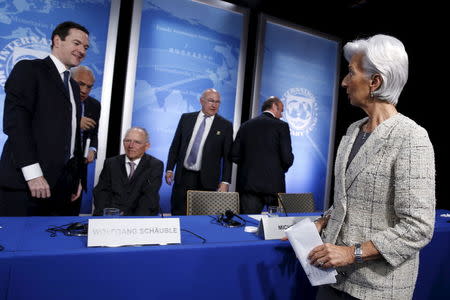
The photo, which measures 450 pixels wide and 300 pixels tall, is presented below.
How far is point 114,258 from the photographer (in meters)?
1.25

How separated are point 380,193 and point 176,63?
4098 millimetres

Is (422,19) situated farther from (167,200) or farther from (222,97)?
Answer: (167,200)

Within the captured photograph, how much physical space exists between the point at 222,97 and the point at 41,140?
340cm

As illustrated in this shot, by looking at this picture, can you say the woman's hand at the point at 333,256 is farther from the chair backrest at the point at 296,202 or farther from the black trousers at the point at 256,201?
the black trousers at the point at 256,201

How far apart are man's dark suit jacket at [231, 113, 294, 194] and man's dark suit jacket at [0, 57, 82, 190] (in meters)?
1.97

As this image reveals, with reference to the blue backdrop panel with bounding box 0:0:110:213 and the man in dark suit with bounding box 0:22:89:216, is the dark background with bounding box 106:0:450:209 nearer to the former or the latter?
the blue backdrop panel with bounding box 0:0:110:213

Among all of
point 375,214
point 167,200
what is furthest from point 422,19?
point 375,214

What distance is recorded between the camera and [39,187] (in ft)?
6.11

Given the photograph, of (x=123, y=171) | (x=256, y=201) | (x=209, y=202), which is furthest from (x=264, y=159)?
(x=123, y=171)

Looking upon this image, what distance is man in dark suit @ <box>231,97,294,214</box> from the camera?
141 inches

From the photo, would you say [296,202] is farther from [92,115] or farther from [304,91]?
[304,91]

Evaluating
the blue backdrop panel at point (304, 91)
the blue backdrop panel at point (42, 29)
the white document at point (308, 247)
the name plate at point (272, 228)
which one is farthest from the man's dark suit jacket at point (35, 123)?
the blue backdrop panel at point (304, 91)

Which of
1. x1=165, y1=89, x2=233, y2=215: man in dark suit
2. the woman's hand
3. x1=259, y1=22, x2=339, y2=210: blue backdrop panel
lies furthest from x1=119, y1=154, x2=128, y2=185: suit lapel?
x1=259, y1=22, x2=339, y2=210: blue backdrop panel

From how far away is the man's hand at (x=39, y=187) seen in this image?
72.9 inches
